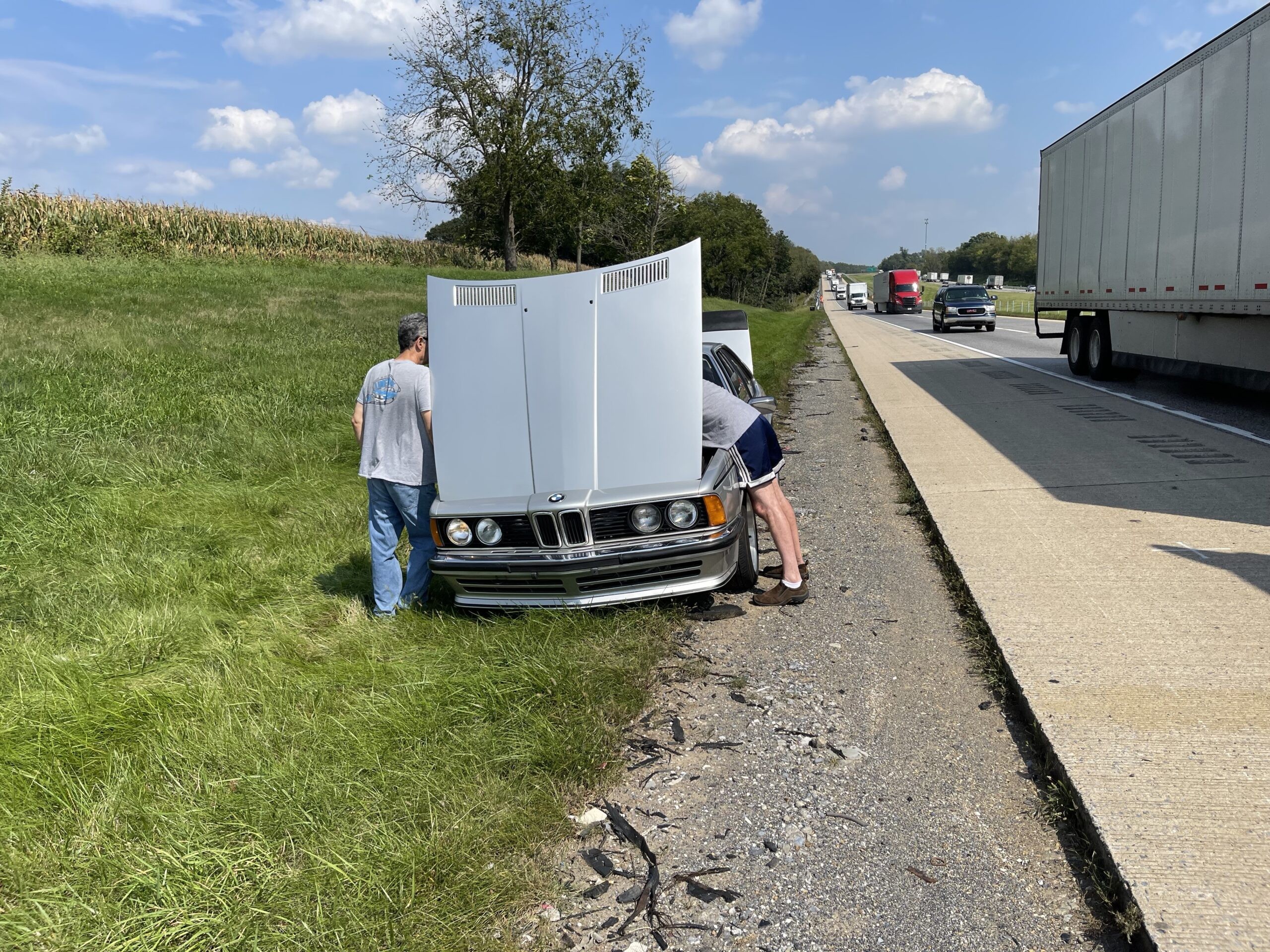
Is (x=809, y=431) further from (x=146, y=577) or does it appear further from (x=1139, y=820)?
(x=1139, y=820)

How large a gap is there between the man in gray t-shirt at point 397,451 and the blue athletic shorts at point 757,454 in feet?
5.75

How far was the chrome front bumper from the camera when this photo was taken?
5.25 m

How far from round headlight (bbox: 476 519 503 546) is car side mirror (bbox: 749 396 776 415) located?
2.22m

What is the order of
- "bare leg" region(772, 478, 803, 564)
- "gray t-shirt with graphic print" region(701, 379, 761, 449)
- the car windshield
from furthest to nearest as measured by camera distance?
the car windshield < "bare leg" region(772, 478, 803, 564) < "gray t-shirt with graphic print" region(701, 379, 761, 449)

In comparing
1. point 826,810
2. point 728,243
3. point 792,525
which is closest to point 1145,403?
point 792,525

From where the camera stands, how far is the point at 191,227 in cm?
3100

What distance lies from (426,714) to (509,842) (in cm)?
109

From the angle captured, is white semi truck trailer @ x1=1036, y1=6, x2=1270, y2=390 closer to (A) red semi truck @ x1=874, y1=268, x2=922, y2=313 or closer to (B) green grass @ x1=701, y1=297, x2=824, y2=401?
(B) green grass @ x1=701, y1=297, x2=824, y2=401

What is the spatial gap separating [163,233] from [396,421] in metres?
28.3

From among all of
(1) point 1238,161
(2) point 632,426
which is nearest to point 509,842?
(2) point 632,426

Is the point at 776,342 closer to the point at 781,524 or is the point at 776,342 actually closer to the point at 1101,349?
the point at 1101,349

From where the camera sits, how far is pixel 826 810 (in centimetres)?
354

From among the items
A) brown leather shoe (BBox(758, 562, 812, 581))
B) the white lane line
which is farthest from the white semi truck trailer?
brown leather shoe (BBox(758, 562, 812, 581))

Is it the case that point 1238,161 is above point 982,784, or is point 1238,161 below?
above
